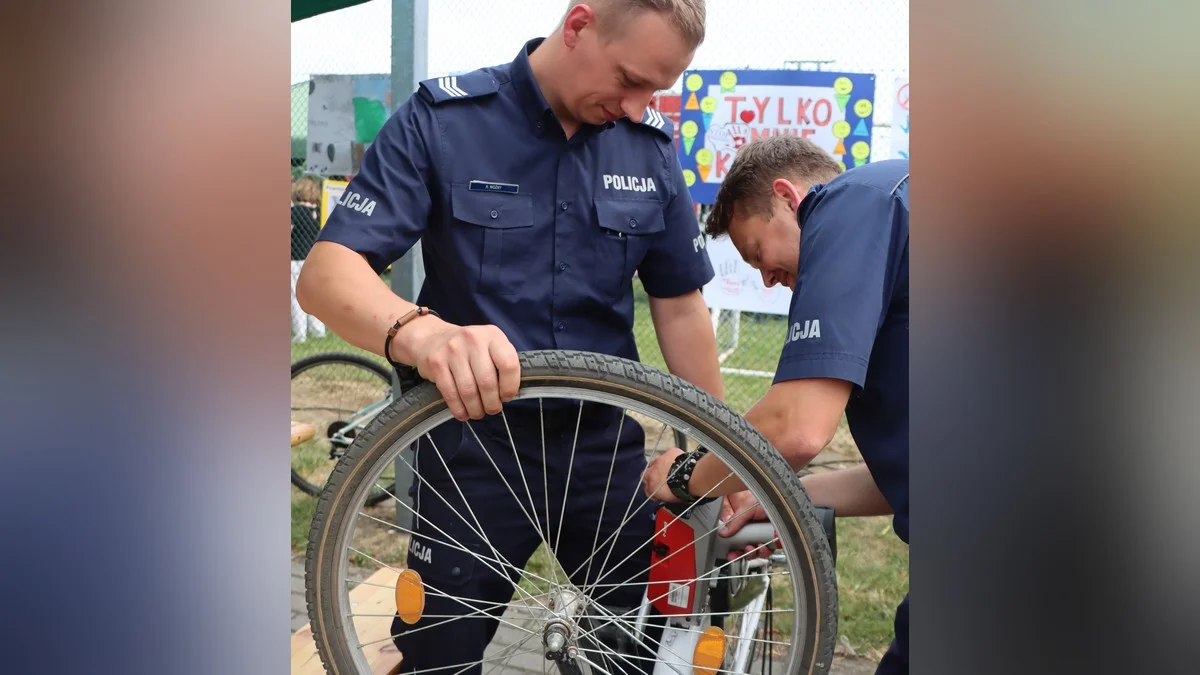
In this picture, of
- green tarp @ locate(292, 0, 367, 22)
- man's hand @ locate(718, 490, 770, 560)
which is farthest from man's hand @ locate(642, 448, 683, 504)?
green tarp @ locate(292, 0, 367, 22)

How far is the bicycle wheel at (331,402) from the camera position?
5109 mm

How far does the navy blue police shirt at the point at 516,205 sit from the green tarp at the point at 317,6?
165 centimetres

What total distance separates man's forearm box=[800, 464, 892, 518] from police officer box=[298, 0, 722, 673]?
1.52ft

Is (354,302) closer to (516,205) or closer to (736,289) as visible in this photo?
(516,205)

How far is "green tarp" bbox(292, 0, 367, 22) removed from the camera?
10.8ft

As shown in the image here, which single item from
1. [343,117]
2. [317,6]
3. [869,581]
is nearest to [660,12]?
[317,6]

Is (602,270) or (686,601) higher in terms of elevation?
(602,270)

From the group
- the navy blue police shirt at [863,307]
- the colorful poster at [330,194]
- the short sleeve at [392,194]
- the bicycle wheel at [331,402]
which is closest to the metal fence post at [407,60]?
the bicycle wheel at [331,402]

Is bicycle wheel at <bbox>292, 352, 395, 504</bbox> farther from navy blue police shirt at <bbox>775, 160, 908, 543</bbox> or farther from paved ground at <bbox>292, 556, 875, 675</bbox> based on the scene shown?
navy blue police shirt at <bbox>775, 160, 908, 543</bbox>
